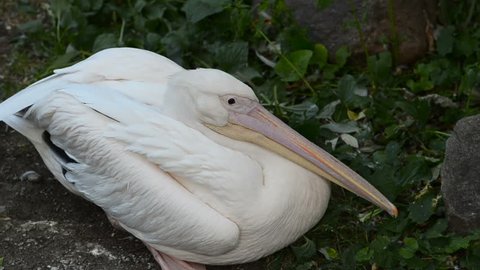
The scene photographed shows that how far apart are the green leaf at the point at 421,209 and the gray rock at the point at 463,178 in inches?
4.1

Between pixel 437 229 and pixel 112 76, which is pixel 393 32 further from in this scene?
pixel 112 76

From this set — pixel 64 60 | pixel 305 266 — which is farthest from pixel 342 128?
pixel 64 60

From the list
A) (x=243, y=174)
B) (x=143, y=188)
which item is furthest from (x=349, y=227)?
(x=143, y=188)

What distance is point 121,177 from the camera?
4.05 m

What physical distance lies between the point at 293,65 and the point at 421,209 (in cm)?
126

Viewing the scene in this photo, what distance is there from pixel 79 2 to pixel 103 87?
5.19 ft

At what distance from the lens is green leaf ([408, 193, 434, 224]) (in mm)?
4270

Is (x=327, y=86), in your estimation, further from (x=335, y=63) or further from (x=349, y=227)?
(x=349, y=227)

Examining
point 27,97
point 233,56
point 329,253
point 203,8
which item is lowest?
point 329,253

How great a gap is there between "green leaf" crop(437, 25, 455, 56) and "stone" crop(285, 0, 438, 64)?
15 centimetres

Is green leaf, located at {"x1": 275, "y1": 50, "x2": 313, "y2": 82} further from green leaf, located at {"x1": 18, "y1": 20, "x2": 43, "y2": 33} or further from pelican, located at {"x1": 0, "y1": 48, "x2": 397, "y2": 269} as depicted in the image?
green leaf, located at {"x1": 18, "y1": 20, "x2": 43, "y2": 33}

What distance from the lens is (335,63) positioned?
539cm

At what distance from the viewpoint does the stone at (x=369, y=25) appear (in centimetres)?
527

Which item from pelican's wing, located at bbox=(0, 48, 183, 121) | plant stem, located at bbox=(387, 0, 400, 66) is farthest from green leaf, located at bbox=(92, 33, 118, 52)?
plant stem, located at bbox=(387, 0, 400, 66)
